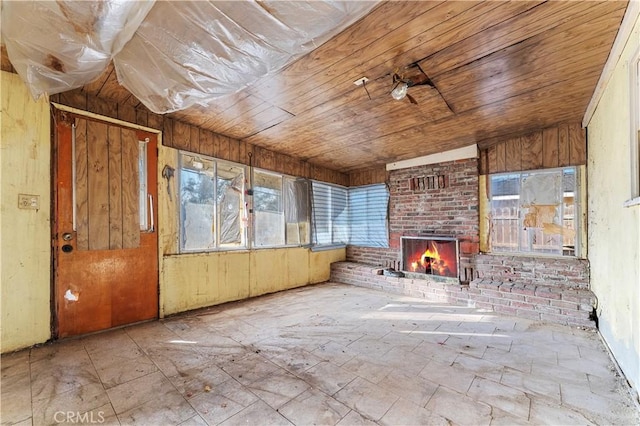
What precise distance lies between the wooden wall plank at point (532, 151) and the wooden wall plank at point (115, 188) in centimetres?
549

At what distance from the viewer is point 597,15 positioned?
1.81 metres

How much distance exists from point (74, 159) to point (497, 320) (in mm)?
5133

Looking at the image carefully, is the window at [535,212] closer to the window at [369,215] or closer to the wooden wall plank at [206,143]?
the window at [369,215]

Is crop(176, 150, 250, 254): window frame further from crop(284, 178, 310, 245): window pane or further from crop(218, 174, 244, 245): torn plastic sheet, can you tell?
crop(284, 178, 310, 245): window pane

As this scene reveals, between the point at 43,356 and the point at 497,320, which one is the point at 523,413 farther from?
the point at 43,356

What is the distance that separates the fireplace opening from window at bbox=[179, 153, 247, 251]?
118 inches

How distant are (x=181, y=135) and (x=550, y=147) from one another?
204 inches

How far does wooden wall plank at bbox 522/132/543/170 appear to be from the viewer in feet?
13.2

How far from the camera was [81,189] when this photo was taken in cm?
279

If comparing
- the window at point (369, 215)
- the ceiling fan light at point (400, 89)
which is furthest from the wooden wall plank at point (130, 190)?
the window at point (369, 215)

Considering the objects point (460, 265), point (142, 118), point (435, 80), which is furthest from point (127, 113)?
point (460, 265)

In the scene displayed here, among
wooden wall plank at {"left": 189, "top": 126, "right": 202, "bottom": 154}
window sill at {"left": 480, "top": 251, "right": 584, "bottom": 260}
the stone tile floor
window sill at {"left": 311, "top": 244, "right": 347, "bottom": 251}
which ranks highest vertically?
Answer: wooden wall plank at {"left": 189, "top": 126, "right": 202, "bottom": 154}

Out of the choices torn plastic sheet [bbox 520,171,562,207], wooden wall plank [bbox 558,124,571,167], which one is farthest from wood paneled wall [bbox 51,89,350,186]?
wooden wall plank [bbox 558,124,571,167]

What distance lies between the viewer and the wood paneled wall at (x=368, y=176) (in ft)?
19.0
